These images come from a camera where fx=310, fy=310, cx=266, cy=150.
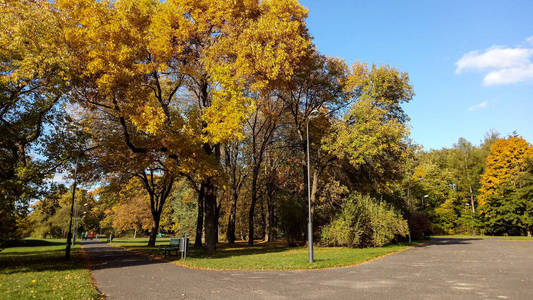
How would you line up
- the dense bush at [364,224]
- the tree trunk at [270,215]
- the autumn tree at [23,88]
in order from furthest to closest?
the tree trunk at [270,215] → the dense bush at [364,224] → the autumn tree at [23,88]

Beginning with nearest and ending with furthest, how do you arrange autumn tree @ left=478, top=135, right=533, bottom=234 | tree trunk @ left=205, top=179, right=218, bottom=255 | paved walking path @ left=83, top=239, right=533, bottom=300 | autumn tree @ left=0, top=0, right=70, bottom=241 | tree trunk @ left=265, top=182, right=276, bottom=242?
paved walking path @ left=83, top=239, right=533, bottom=300 → autumn tree @ left=0, top=0, right=70, bottom=241 → tree trunk @ left=205, top=179, right=218, bottom=255 → tree trunk @ left=265, top=182, right=276, bottom=242 → autumn tree @ left=478, top=135, right=533, bottom=234

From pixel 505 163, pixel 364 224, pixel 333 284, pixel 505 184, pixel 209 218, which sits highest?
pixel 505 163

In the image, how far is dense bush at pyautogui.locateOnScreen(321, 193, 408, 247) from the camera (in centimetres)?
2164

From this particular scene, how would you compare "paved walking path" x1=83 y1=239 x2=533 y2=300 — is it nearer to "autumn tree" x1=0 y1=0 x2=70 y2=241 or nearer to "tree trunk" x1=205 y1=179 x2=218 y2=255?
"autumn tree" x1=0 y1=0 x2=70 y2=241

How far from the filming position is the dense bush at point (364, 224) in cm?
Result: 2164

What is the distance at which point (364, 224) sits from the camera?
72.5ft

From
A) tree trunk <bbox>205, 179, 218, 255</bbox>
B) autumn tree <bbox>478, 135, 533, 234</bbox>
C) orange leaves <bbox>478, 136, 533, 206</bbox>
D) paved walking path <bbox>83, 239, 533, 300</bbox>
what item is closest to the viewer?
paved walking path <bbox>83, 239, 533, 300</bbox>

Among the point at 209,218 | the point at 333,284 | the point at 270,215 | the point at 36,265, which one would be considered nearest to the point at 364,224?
the point at 209,218

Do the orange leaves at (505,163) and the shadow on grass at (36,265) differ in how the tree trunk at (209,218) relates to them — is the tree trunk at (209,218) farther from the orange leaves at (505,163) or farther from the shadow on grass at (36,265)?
the orange leaves at (505,163)

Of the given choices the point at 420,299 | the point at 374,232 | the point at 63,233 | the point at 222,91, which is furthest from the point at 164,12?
the point at 63,233

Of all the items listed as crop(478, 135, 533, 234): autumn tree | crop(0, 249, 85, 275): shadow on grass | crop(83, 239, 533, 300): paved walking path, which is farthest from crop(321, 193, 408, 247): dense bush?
crop(478, 135, 533, 234): autumn tree

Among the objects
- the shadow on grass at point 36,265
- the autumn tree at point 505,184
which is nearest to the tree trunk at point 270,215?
the shadow on grass at point 36,265

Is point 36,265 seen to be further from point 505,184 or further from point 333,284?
point 505,184

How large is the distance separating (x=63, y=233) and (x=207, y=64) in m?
65.3
